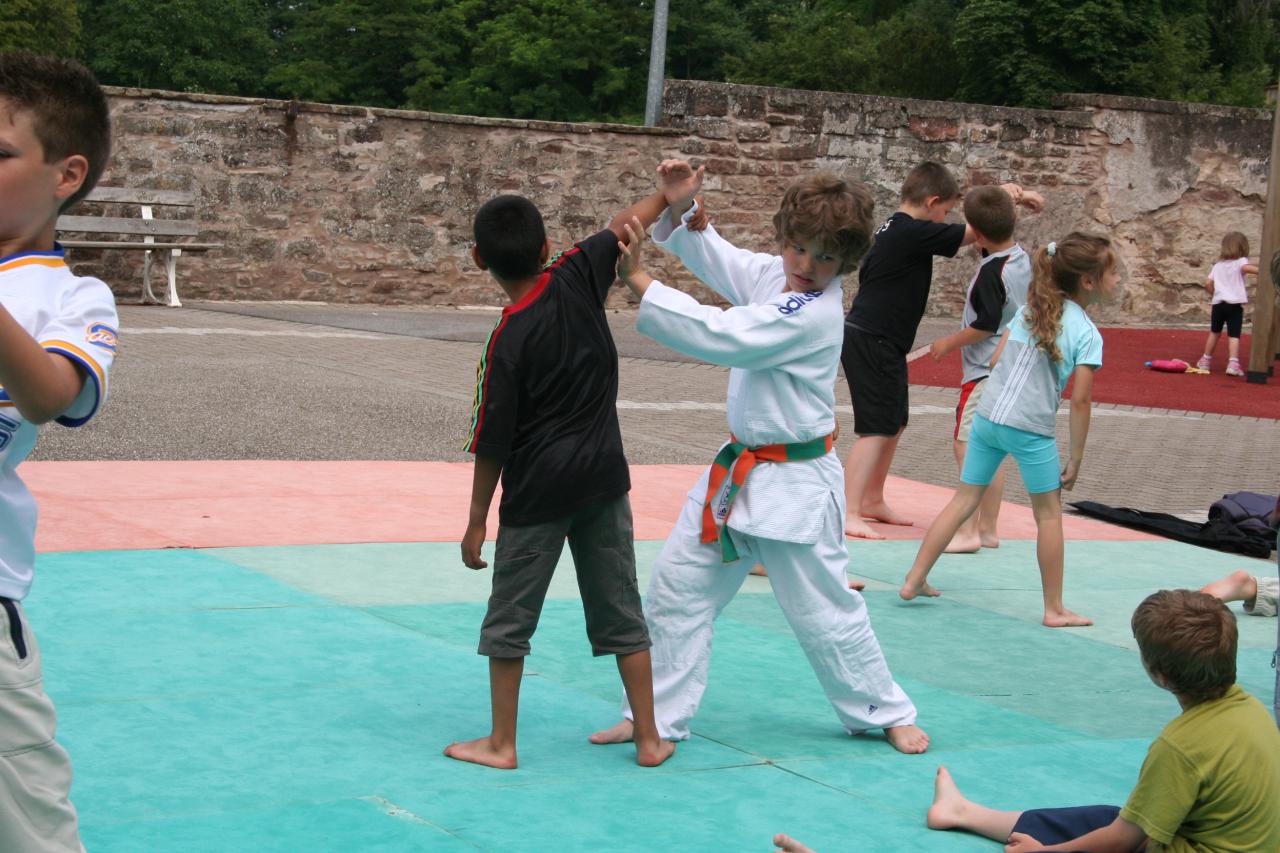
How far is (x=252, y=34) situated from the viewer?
1859 inches

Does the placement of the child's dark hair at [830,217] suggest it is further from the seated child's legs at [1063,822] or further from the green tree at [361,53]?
the green tree at [361,53]

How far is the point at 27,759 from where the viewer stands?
2.20m

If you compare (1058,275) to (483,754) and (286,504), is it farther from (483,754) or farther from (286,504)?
(286,504)

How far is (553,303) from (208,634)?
1.86 metres

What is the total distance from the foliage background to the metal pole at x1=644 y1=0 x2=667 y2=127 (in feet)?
23.3

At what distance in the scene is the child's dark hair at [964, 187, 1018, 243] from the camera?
22.5ft

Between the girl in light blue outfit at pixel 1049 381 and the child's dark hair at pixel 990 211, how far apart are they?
3.58 feet

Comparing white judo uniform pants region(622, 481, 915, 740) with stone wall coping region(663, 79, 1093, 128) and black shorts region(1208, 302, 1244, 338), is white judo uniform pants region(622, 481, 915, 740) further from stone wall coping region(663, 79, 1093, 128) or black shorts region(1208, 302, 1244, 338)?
stone wall coping region(663, 79, 1093, 128)

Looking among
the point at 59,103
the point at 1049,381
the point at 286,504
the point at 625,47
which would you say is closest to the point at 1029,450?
the point at 1049,381

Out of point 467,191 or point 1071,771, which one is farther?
point 467,191

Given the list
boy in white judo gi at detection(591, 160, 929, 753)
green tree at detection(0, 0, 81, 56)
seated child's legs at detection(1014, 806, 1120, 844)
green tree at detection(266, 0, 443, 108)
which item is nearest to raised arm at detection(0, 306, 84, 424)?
boy in white judo gi at detection(591, 160, 929, 753)

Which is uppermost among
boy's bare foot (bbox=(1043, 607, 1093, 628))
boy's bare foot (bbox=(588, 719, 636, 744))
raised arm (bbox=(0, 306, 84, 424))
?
raised arm (bbox=(0, 306, 84, 424))

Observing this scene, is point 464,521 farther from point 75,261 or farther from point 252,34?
point 252,34

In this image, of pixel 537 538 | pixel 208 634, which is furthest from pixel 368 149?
pixel 537 538
